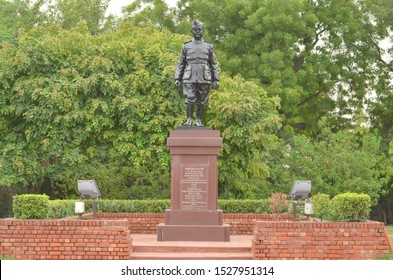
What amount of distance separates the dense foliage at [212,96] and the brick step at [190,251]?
9330mm

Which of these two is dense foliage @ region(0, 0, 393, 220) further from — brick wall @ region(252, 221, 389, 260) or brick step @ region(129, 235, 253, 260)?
brick wall @ region(252, 221, 389, 260)

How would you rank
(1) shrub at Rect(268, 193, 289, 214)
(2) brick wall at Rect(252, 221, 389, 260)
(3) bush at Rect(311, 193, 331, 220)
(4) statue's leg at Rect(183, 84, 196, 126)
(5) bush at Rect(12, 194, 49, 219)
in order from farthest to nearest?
1. (1) shrub at Rect(268, 193, 289, 214)
2. (4) statue's leg at Rect(183, 84, 196, 126)
3. (3) bush at Rect(311, 193, 331, 220)
4. (5) bush at Rect(12, 194, 49, 219)
5. (2) brick wall at Rect(252, 221, 389, 260)

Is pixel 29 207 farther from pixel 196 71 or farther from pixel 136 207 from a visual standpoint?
pixel 136 207

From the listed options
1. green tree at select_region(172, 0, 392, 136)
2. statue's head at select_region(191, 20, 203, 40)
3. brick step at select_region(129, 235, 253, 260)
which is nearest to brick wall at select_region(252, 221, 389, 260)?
brick step at select_region(129, 235, 253, 260)

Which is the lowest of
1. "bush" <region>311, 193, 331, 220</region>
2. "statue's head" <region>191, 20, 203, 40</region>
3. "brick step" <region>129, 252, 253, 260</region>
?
"brick step" <region>129, 252, 253, 260</region>

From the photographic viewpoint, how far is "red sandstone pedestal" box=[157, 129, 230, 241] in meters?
16.4

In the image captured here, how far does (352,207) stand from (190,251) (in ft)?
10.2

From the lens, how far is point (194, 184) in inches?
651

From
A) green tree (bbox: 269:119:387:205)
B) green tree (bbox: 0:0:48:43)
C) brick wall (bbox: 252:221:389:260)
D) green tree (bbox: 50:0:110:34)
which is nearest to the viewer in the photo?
brick wall (bbox: 252:221:389:260)

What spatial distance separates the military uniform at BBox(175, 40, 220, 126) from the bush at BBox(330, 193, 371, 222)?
4.13 meters

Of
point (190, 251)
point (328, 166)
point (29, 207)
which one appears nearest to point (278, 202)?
point (190, 251)

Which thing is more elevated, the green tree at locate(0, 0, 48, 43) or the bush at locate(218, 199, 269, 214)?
the green tree at locate(0, 0, 48, 43)
